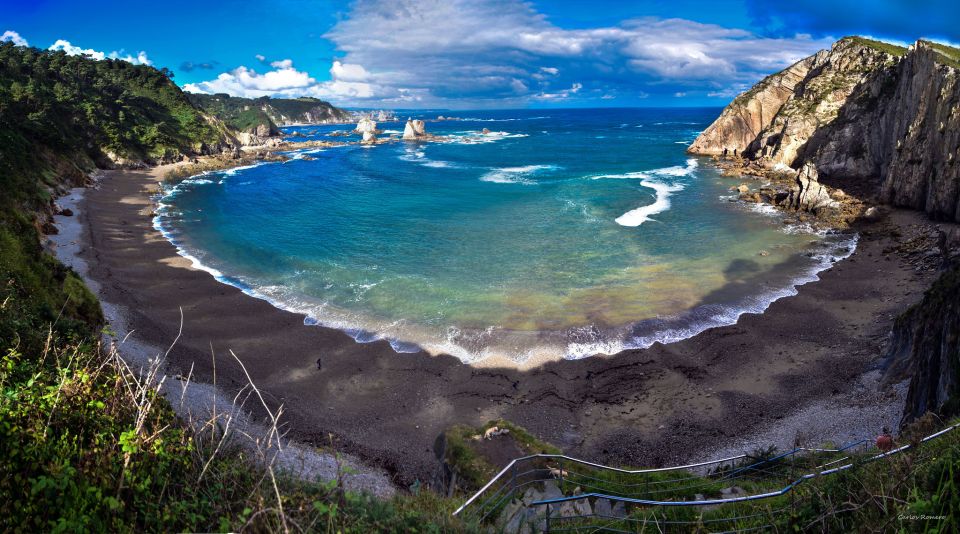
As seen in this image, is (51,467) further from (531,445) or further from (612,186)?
(612,186)

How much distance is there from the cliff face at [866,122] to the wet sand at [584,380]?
15.2 metres

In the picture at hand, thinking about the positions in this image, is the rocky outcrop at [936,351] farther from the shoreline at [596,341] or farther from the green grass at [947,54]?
the green grass at [947,54]

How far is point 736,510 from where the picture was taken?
8.62 metres

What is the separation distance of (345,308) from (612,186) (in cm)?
4378

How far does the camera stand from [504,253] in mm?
37250

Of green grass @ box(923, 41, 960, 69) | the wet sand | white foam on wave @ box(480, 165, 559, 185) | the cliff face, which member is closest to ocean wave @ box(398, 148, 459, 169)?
white foam on wave @ box(480, 165, 559, 185)

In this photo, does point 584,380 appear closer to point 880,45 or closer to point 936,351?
point 936,351

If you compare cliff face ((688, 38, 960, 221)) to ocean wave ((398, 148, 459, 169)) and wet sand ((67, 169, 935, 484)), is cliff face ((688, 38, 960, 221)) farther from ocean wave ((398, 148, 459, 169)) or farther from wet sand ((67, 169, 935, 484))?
ocean wave ((398, 148, 459, 169))

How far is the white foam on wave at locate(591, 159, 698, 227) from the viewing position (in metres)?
46.0

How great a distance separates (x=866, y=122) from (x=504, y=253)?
1887 inches

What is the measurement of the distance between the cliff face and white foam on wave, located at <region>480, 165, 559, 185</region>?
3245cm

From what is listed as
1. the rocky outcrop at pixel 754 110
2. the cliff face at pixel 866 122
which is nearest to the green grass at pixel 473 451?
the cliff face at pixel 866 122

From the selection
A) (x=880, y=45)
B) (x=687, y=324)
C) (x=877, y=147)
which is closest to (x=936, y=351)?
(x=687, y=324)

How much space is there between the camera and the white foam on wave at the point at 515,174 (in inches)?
2651
